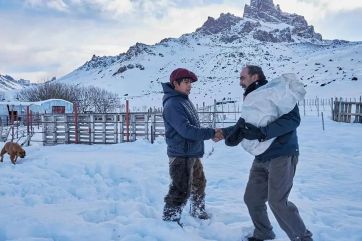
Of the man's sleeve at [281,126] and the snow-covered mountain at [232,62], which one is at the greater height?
the snow-covered mountain at [232,62]

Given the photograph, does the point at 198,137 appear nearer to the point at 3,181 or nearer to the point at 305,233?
the point at 305,233

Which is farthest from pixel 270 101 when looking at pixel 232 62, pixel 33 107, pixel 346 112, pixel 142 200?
pixel 232 62

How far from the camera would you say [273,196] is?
12.1 ft

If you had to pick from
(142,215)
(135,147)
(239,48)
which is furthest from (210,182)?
(239,48)

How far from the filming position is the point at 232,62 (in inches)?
4473

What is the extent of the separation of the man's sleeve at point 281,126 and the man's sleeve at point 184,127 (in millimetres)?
766

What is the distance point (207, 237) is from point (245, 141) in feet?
3.85

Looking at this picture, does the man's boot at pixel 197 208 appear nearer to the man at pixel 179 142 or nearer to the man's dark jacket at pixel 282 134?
the man at pixel 179 142

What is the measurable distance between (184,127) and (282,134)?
103 cm

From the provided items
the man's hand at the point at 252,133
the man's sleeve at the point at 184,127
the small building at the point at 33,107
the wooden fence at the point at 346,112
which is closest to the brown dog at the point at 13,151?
the man's sleeve at the point at 184,127

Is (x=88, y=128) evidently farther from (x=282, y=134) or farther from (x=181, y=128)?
(x=282, y=134)

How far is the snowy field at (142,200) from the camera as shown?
4.43 m

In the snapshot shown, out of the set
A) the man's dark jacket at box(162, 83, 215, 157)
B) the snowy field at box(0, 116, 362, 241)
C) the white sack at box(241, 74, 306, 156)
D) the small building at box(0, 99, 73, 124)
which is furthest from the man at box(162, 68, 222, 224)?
the small building at box(0, 99, 73, 124)

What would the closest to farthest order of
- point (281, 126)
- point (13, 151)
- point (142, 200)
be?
point (281, 126), point (142, 200), point (13, 151)
